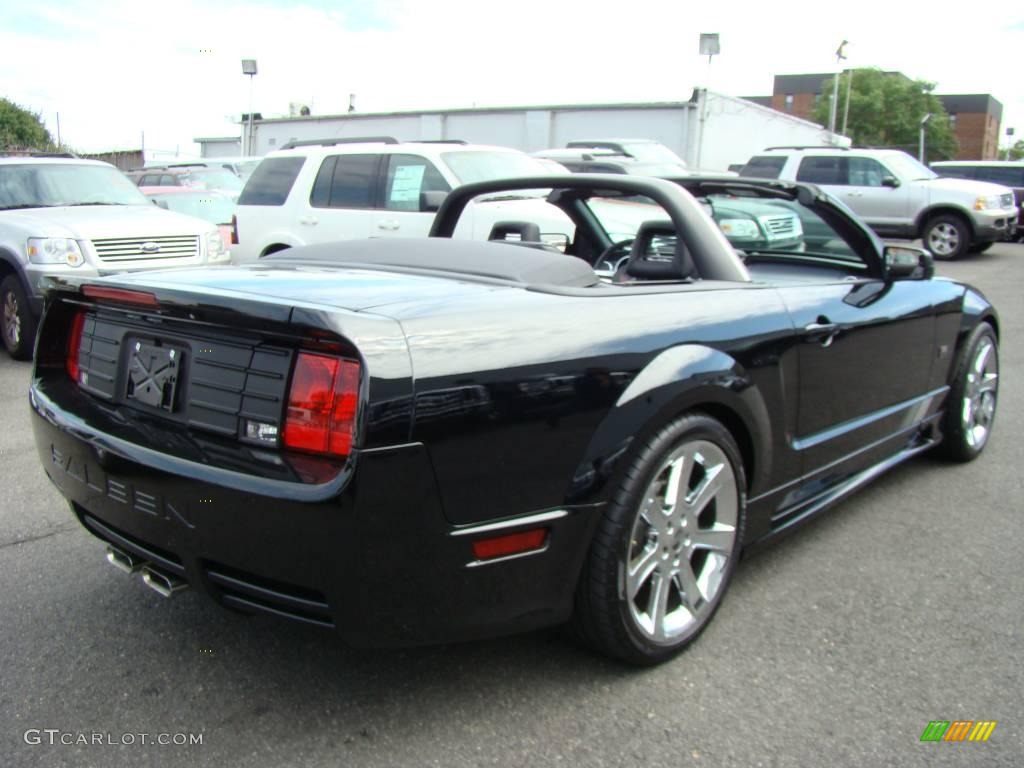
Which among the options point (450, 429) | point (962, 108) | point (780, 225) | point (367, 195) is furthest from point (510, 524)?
point (962, 108)

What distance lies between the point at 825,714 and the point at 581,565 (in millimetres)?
776

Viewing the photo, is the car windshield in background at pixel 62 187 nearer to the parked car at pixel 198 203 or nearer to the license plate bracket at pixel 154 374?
the parked car at pixel 198 203

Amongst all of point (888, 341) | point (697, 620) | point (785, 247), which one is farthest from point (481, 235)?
point (697, 620)

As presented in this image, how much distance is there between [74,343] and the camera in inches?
115

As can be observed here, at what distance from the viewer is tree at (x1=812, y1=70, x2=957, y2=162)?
65375 mm

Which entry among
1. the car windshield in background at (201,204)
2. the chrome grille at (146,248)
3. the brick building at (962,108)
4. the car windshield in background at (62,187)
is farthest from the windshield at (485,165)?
the brick building at (962,108)

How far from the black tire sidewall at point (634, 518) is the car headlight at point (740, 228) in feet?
5.53

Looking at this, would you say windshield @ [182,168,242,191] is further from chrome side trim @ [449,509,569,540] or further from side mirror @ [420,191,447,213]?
chrome side trim @ [449,509,569,540]

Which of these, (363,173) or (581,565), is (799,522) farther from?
(363,173)

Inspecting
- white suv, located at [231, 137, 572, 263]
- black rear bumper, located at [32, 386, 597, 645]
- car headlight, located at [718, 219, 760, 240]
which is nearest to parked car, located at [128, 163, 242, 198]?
white suv, located at [231, 137, 572, 263]

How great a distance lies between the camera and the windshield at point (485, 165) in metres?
8.84

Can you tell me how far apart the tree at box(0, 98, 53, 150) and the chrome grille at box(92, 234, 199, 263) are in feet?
99.5

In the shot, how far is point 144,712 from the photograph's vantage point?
2.44 m

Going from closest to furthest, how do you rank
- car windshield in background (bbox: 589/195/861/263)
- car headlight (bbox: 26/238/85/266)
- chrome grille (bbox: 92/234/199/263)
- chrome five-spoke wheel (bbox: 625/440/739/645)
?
chrome five-spoke wheel (bbox: 625/440/739/645) < car windshield in background (bbox: 589/195/861/263) < car headlight (bbox: 26/238/85/266) < chrome grille (bbox: 92/234/199/263)
